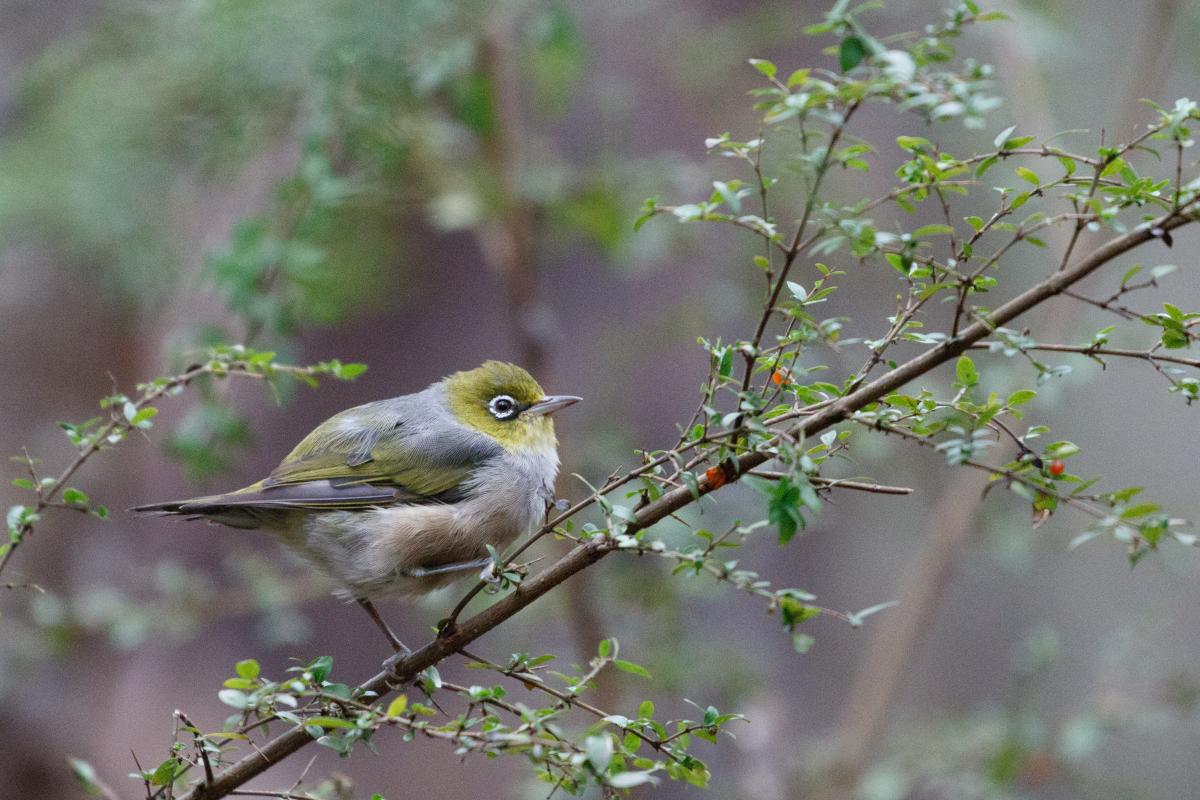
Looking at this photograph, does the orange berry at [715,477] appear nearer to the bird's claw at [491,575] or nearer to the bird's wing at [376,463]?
the bird's claw at [491,575]

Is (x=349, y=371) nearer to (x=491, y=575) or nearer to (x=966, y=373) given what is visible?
(x=491, y=575)

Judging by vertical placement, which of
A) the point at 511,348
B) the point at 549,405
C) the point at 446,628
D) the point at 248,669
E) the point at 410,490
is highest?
the point at 511,348

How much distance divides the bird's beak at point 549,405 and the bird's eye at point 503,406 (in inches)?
1.7

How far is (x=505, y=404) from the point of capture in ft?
11.3

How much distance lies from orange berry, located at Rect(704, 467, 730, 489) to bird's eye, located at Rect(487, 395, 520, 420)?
1774 mm

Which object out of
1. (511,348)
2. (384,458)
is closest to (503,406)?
(384,458)

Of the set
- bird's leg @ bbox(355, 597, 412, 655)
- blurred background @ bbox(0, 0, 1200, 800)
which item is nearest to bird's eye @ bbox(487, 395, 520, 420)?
blurred background @ bbox(0, 0, 1200, 800)

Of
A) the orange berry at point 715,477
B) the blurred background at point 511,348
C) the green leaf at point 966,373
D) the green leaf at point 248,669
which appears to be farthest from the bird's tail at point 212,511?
the green leaf at point 966,373

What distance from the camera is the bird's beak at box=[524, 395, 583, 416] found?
A: 3350mm

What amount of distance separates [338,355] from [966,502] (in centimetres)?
346

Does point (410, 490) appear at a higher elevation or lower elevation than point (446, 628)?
higher

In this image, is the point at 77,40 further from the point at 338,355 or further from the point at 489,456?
the point at 489,456

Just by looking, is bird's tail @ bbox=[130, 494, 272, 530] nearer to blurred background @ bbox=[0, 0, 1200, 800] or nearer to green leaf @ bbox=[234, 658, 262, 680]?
blurred background @ bbox=[0, 0, 1200, 800]

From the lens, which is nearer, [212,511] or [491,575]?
[491,575]
